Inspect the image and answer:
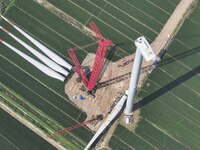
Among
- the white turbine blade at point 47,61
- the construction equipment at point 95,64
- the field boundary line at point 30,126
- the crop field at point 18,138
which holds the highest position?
the construction equipment at point 95,64

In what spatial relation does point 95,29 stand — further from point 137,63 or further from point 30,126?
point 137,63

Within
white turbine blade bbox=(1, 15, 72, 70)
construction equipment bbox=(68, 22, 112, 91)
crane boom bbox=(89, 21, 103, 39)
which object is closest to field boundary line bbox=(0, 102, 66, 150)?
construction equipment bbox=(68, 22, 112, 91)

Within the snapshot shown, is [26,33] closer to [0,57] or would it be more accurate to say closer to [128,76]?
[0,57]

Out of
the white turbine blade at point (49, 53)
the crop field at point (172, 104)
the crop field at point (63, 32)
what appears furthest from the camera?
the white turbine blade at point (49, 53)

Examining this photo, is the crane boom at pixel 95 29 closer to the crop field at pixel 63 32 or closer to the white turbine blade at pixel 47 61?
the crop field at pixel 63 32

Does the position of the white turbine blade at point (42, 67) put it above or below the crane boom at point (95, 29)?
below

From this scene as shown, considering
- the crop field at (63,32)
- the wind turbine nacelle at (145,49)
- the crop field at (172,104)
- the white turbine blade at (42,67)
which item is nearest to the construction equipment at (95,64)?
the crop field at (63,32)

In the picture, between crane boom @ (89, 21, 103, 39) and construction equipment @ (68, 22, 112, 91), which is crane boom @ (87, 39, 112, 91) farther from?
crane boom @ (89, 21, 103, 39)

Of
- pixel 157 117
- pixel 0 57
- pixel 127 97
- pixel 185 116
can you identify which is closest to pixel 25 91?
pixel 0 57

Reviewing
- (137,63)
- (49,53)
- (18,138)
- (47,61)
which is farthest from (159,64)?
(18,138)
